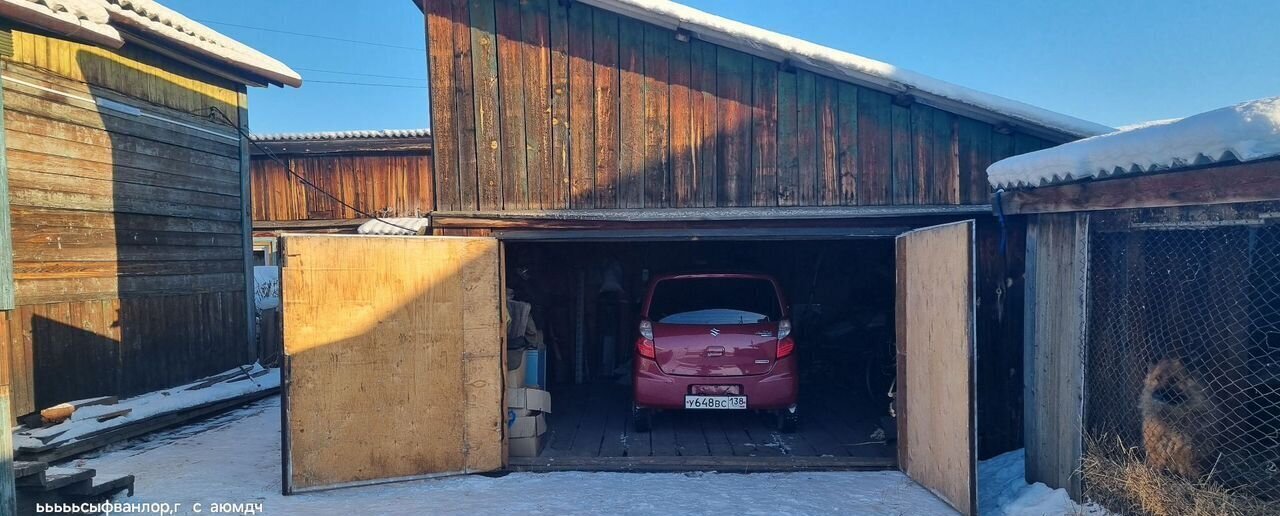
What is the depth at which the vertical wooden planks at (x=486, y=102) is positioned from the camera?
5.05 meters

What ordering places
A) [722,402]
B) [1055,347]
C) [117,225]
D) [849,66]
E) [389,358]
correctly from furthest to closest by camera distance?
[117,225] < [722,402] < [849,66] < [389,358] < [1055,347]

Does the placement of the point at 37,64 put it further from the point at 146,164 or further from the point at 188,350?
the point at 188,350

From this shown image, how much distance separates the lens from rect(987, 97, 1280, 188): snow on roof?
2791 mm

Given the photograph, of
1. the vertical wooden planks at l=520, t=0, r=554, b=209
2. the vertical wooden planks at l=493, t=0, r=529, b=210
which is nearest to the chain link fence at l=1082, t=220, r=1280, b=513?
the vertical wooden planks at l=520, t=0, r=554, b=209

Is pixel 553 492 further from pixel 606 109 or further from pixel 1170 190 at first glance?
pixel 1170 190

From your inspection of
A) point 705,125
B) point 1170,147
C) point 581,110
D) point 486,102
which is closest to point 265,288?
point 486,102

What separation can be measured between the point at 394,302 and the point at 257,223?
9944mm

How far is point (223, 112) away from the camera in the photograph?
26.1ft

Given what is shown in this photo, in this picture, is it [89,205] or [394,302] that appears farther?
[89,205]

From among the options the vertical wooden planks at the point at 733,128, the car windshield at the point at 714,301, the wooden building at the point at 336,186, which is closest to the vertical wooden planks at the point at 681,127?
the vertical wooden planks at the point at 733,128

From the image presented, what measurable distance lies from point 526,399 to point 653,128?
2.46 m

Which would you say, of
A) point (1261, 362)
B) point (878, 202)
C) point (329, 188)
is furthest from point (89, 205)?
point (1261, 362)

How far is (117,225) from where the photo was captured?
6566mm

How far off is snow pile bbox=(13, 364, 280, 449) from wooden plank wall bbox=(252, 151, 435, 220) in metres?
4.87
